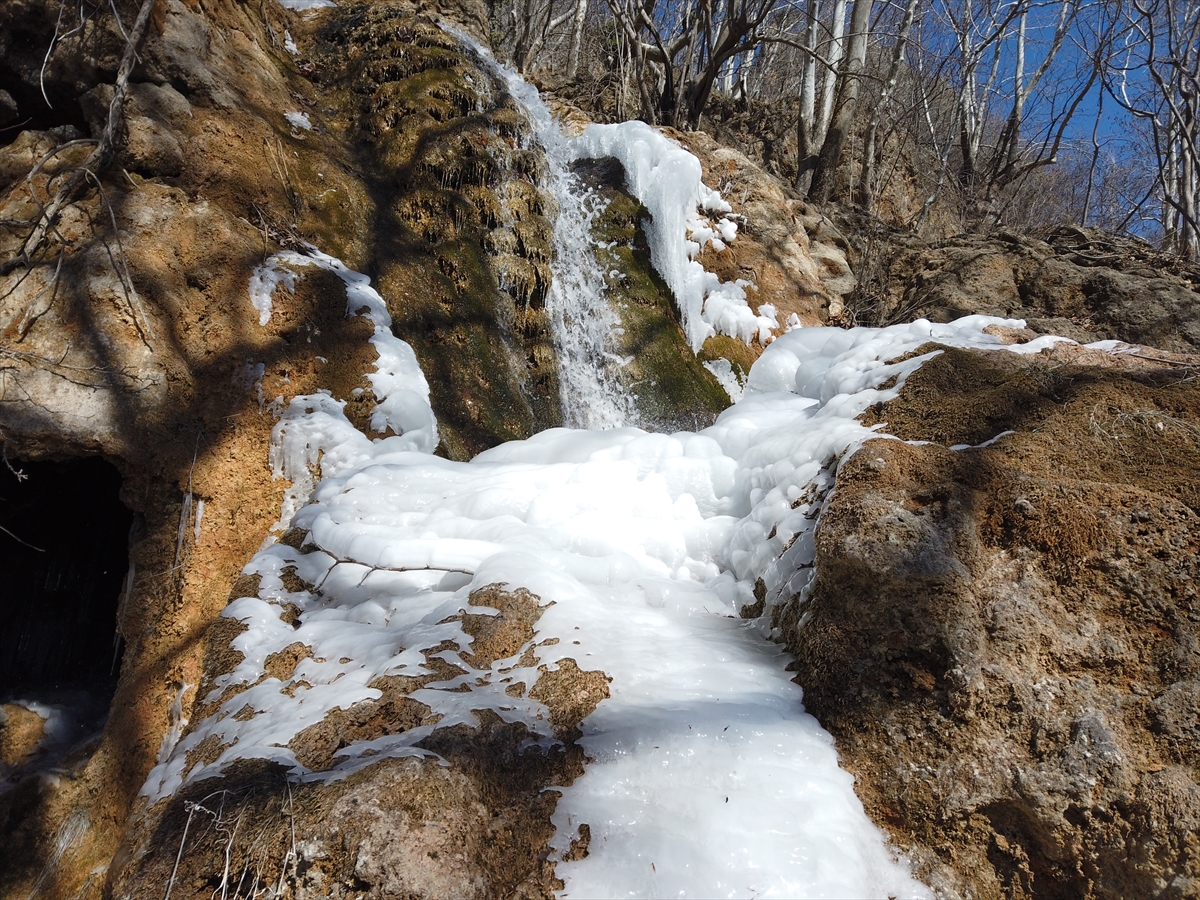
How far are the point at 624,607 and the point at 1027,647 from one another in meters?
1.35

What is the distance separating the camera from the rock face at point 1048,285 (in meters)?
6.29

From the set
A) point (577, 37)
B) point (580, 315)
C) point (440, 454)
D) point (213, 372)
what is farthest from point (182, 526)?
point (577, 37)

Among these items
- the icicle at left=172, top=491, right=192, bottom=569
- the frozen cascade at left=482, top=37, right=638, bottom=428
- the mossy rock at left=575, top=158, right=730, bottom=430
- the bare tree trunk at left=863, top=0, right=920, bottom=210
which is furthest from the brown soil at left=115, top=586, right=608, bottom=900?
the bare tree trunk at left=863, top=0, right=920, bottom=210

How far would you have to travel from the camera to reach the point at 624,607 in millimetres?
2635

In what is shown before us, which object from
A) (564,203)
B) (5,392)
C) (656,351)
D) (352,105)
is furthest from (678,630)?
(352,105)

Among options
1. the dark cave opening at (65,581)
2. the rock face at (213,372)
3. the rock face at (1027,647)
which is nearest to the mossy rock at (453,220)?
the rock face at (213,372)

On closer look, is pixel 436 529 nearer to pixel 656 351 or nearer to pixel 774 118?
pixel 656 351

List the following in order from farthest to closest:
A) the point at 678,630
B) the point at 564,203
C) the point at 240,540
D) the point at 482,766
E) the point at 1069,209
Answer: the point at 1069,209 < the point at 564,203 < the point at 240,540 < the point at 678,630 < the point at 482,766

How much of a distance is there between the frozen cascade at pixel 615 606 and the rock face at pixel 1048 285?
3.92 meters

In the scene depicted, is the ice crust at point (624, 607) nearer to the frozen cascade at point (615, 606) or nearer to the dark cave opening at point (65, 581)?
the frozen cascade at point (615, 606)

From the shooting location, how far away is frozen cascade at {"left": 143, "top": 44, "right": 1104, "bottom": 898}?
1641 millimetres

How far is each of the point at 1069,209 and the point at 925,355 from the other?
22175 millimetres

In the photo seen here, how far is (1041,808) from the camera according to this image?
5.32 ft

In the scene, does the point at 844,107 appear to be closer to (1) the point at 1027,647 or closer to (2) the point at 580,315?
(2) the point at 580,315
